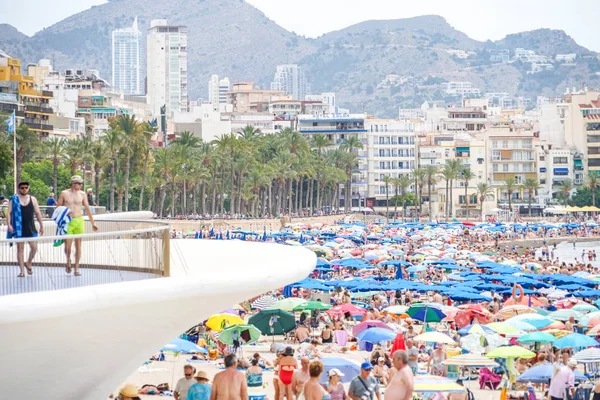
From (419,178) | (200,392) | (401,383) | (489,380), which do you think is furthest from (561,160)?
(401,383)

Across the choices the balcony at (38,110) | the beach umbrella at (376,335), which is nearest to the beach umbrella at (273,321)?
the beach umbrella at (376,335)

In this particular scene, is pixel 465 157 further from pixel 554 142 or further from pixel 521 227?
pixel 521 227

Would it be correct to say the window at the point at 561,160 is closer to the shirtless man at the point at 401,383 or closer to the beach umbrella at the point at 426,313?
the beach umbrella at the point at 426,313

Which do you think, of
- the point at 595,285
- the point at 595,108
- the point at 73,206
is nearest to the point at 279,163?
the point at 595,108

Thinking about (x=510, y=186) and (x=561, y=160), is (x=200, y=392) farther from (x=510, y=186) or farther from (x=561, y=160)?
(x=561, y=160)

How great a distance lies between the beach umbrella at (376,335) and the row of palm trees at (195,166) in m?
49.2

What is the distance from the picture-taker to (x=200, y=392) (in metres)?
12.4

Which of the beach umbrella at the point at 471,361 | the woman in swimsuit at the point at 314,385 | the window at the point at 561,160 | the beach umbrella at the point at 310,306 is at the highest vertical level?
the window at the point at 561,160

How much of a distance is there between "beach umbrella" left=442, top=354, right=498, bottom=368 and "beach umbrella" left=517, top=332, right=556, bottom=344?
2.89 meters

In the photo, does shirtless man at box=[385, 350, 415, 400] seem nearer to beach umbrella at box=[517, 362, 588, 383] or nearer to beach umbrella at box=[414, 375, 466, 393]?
beach umbrella at box=[414, 375, 466, 393]

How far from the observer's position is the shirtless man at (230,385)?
36.9 ft

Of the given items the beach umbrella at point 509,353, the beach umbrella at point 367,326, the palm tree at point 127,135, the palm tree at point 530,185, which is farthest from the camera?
the palm tree at point 530,185

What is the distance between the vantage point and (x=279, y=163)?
11194 cm

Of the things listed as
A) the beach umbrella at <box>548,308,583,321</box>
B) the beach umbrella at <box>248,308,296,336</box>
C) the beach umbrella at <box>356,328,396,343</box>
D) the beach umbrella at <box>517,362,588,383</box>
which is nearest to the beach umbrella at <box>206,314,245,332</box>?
the beach umbrella at <box>248,308,296,336</box>
